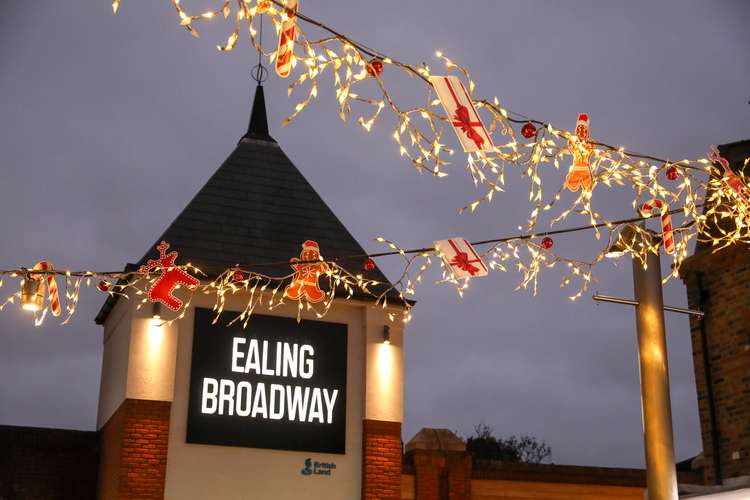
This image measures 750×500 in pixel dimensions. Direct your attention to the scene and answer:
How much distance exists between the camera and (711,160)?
23.9ft

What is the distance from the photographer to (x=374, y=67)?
565 cm

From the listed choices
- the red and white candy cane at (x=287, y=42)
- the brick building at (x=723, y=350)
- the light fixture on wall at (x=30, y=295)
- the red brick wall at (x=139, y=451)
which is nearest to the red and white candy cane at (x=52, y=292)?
the light fixture on wall at (x=30, y=295)

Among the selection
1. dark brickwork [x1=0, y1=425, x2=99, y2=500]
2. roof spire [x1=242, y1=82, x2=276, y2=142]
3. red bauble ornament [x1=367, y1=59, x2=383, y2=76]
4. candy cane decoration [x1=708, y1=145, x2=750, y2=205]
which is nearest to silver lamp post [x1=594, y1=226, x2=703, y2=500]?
candy cane decoration [x1=708, y1=145, x2=750, y2=205]

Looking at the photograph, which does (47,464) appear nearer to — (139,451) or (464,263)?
(139,451)

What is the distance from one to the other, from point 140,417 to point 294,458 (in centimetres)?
239

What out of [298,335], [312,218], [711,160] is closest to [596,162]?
[711,160]

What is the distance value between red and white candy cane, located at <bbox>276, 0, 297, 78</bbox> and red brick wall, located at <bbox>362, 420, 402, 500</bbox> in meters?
10.1

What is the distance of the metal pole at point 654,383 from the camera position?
6.24 m

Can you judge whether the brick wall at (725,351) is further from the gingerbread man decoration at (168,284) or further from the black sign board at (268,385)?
the gingerbread man decoration at (168,284)

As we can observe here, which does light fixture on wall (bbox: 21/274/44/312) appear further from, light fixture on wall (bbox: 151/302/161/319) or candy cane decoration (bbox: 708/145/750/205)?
candy cane decoration (bbox: 708/145/750/205)

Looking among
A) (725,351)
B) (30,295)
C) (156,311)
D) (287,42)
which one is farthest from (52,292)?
(725,351)

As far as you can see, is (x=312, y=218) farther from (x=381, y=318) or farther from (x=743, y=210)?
(x=743, y=210)

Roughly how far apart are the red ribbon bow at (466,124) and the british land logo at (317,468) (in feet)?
31.4

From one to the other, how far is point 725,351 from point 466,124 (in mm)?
11222
